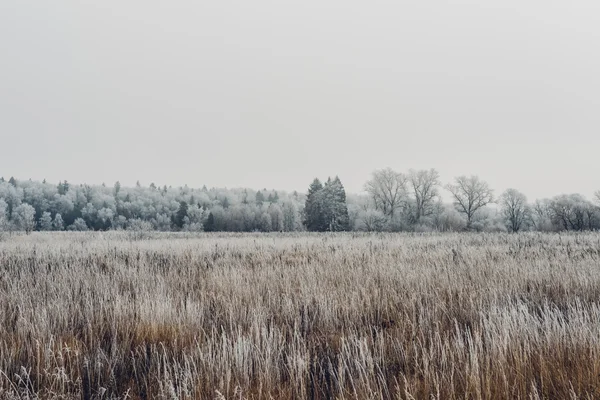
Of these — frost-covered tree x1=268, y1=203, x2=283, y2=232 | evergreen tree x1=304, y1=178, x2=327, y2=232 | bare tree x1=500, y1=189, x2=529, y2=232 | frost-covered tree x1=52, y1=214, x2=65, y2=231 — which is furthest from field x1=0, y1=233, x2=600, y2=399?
frost-covered tree x1=52, y1=214, x2=65, y2=231

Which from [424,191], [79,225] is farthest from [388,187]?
[79,225]

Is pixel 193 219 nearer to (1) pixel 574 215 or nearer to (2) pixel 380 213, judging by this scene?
(2) pixel 380 213

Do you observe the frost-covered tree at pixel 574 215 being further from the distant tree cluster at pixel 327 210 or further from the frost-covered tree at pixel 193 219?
the frost-covered tree at pixel 193 219

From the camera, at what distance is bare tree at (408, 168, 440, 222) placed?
6812cm

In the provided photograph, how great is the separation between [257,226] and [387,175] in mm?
32781

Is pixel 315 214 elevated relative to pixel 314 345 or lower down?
elevated

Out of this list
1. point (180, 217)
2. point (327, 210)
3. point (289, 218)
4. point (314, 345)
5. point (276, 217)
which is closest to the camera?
point (314, 345)

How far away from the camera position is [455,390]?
2.01 m

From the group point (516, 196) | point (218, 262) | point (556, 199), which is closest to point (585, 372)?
point (218, 262)

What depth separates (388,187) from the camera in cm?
7006

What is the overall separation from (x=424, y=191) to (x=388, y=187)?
273 inches

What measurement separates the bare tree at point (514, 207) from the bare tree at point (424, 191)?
12.9 meters

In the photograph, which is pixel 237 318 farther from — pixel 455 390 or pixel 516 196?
pixel 516 196

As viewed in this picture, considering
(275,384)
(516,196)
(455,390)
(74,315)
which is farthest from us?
(516,196)
